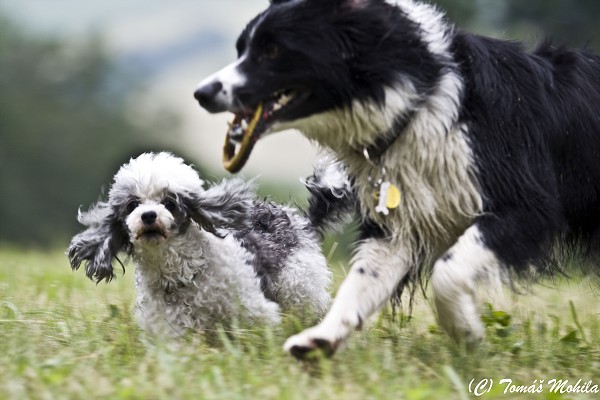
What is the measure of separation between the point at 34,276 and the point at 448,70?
3991 mm

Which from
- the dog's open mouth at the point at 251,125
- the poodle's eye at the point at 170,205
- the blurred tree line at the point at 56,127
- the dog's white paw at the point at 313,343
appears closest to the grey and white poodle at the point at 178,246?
the poodle's eye at the point at 170,205

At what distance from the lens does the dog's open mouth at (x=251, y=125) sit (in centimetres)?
411

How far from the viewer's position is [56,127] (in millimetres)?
24875

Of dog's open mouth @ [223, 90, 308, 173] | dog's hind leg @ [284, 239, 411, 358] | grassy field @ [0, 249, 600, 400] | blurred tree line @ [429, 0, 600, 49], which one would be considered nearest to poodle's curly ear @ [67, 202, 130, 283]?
grassy field @ [0, 249, 600, 400]

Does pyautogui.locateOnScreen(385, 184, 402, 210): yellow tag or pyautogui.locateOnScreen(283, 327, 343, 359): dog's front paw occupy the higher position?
pyautogui.locateOnScreen(385, 184, 402, 210): yellow tag

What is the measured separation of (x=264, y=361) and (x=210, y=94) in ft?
3.50

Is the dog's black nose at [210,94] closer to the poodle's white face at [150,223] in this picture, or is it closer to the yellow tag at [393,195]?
the yellow tag at [393,195]

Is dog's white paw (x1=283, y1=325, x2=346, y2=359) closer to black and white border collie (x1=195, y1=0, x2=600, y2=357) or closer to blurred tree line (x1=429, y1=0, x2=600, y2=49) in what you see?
black and white border collie (x1=195, y1=0, x2=600, y2=357)

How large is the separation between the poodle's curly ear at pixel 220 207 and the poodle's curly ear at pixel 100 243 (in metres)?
0.40

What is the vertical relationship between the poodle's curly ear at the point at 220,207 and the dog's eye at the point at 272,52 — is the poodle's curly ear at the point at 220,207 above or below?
below

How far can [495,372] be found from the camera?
411 centimetres

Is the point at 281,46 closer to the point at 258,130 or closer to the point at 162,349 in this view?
the point at 258,130

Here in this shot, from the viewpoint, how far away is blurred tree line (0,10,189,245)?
2136 cm

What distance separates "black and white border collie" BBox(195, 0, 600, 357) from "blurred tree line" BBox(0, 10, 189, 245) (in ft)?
54.4
